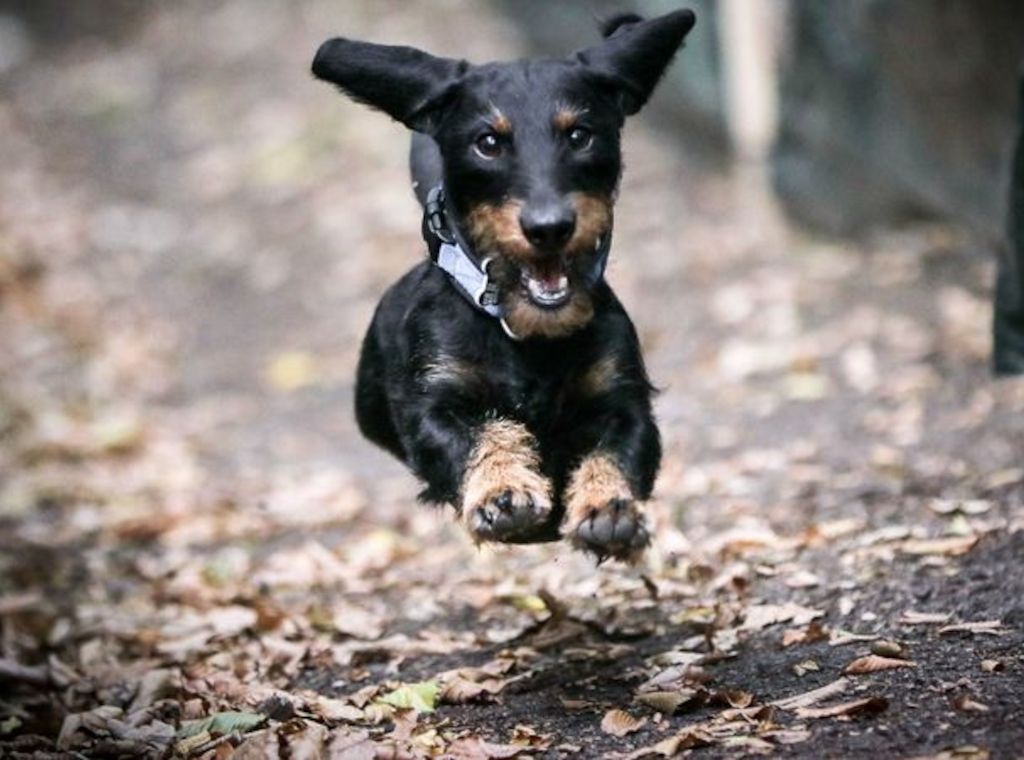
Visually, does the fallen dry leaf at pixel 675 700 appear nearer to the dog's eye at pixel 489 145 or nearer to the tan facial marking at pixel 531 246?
the tan facial marking at pixel 531 246

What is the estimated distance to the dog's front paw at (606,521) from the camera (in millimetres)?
4312

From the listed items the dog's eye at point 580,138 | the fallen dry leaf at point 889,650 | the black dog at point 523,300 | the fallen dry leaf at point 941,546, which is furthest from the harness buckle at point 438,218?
the fallen dry leaf at point 941,546

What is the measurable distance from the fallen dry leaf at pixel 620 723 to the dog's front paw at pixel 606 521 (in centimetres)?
44

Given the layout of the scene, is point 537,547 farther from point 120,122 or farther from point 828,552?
point 120,122

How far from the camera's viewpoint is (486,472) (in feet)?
14.6

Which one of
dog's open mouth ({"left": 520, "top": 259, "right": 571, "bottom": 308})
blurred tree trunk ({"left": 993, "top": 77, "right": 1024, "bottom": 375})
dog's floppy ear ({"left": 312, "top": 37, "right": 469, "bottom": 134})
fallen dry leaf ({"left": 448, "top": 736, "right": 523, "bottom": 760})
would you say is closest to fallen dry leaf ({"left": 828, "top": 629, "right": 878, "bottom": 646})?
fallen dry leaf ({"left": 448, "top": 736, "right": 523, "bottom": 760})

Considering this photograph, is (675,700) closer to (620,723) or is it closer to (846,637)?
(620,723)

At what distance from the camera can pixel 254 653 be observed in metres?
5.73

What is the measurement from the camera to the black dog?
14.2ft

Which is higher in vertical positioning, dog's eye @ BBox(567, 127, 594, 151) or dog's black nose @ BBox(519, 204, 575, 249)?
dog's eye @ BBox(567, 127, 594, 151)

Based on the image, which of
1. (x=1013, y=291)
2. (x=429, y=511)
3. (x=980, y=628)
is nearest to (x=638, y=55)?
(x=980, y=628)

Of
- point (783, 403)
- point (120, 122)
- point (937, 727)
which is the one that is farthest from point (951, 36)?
point (120, 122)

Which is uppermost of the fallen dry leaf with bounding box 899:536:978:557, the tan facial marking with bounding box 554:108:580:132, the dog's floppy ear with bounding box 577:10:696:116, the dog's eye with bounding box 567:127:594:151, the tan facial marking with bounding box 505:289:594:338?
the dog's floppy ear with bounding box 577:10:696:116

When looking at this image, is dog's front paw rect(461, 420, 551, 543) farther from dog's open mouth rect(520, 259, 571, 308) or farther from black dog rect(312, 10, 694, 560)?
dog's open mouth rect(520, 259, 571, 308)
